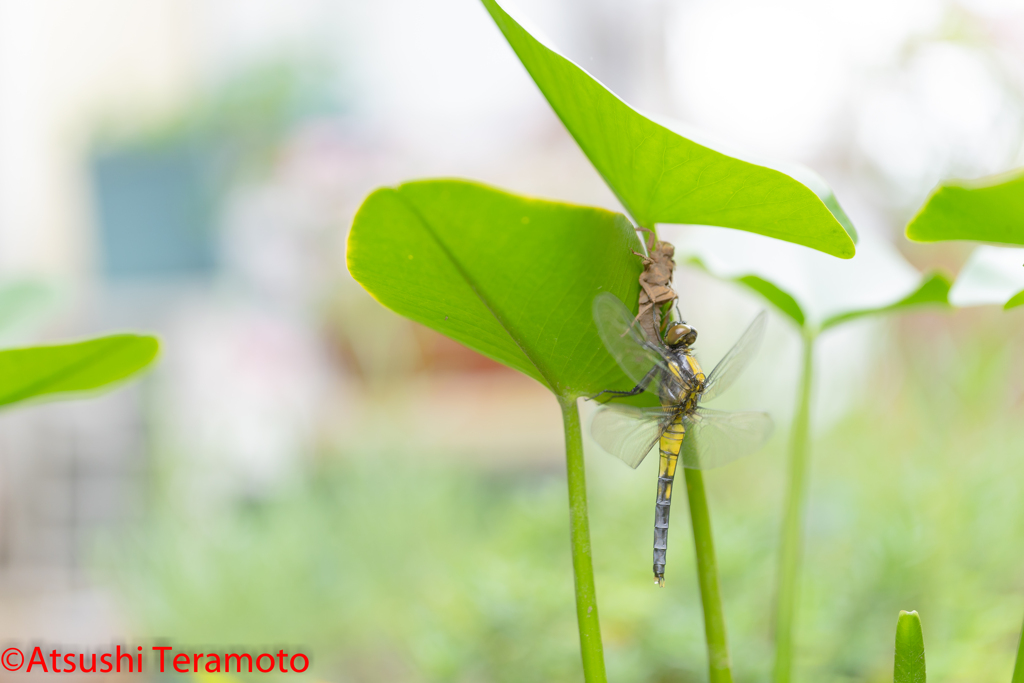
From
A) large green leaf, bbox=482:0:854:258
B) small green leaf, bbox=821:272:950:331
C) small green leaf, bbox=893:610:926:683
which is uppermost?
large green leaf, bbox=482:0:854:258

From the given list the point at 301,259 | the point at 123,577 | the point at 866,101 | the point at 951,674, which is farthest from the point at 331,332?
the point at 951,674

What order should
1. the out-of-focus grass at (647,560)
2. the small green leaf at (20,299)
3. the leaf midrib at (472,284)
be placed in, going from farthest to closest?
1. the out-of-focus grass at (647,560)
2. the small green leaf at (20,299)
3. the leaf midrib at (472,284)

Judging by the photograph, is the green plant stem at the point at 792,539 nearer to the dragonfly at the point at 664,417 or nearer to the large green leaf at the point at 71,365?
the dragonfly at the point at 664,417

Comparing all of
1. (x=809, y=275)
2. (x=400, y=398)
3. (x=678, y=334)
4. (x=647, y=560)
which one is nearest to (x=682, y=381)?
(x=678, y=334)

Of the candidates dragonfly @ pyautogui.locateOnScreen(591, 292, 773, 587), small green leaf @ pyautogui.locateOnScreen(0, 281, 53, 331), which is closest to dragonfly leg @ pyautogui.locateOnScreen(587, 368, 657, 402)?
dragonfly @ pyautogui.locateOnScreen(591, 292, 773, 587)

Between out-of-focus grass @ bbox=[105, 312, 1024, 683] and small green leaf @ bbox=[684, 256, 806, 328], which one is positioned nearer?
small green leaf @ bbox=[684, 256, 806, 328]

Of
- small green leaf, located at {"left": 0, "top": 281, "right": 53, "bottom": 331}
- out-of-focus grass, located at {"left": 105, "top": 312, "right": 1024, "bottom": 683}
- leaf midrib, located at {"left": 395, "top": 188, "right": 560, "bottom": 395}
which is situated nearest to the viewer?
leaf midrib, located at {"left": 395, "top": 188, "right": 560, "bottom": 395}

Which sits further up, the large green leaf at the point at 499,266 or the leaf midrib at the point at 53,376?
the large green leaf at the point at 499,266

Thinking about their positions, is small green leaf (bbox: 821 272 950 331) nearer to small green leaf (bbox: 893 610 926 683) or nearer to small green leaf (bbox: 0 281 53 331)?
small green leaf (bbox: 893 610 926 683)

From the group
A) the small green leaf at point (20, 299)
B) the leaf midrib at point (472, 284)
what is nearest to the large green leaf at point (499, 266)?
the leaf midrib at point (472, 284)
